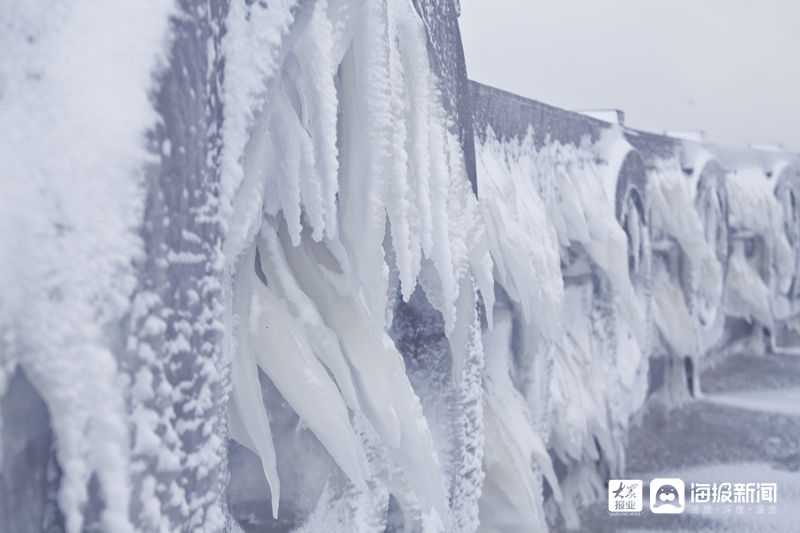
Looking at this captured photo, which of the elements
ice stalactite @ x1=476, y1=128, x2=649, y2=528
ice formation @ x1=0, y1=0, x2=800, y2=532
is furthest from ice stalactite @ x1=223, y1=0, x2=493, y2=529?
ice stalactite @ x1=476, y1=128, x2=649, y2=528

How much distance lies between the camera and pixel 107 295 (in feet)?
2.05

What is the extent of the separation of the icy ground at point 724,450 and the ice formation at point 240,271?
1.13m

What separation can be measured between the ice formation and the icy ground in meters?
1.13

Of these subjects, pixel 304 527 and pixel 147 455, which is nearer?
pixel 147 455

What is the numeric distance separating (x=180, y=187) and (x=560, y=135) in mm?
2247

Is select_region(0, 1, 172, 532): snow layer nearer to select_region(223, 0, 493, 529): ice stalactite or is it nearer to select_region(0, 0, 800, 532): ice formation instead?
select_region(0, 0, 800, 532): ice formation

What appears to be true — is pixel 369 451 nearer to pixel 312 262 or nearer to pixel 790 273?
pixel 312 262

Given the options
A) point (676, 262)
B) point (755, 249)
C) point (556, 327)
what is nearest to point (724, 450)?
point (676, 262)

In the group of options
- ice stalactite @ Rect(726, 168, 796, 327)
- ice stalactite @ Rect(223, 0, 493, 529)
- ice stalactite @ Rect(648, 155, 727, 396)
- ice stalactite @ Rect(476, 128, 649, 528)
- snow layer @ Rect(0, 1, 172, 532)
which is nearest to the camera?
snow layer @ Rect(0, 1, 172, 532)

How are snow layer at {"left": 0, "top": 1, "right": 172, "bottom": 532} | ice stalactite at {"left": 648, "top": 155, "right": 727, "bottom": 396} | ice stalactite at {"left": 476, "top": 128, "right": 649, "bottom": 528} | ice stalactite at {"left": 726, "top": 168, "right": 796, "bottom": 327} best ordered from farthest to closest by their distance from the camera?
ice stalactite at {"left": 726, "top": 168, "right": 796, "bottom": 327} < ice stalactite at {"left": 648, "top": 155, "right": 727, "bottom": 396} < ice stalactite at {"left": 476, "top": 128, "right": 649, "bottom": 528} < snow layer at {"left": 0, "top": 1, "right": 172, "bottom": 532}

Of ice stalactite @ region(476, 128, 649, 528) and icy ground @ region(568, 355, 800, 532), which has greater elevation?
ice stalactite @ region(476, 128, 649, 528)

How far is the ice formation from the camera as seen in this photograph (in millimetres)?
609

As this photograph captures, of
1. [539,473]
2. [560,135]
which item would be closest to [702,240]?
[560,135]

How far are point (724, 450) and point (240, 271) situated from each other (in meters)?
3.06
